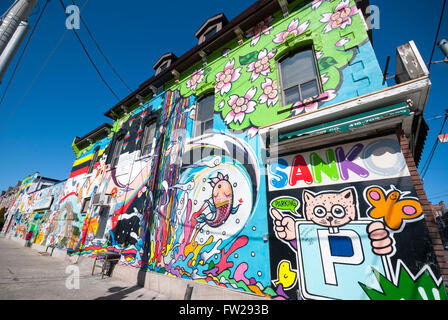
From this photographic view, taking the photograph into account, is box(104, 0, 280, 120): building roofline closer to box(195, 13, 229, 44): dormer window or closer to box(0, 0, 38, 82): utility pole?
box(195, 13, 229, 44): dormer window

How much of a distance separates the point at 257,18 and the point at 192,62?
346 cm

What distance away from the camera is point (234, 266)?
4.64 meters

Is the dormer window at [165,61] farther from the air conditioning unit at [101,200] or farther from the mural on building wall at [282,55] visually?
the air conditioning unit at [101,200]

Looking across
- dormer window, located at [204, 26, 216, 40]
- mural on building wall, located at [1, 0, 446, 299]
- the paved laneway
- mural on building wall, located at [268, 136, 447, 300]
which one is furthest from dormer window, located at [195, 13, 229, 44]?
the paved laneway

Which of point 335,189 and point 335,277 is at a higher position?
point 335,189

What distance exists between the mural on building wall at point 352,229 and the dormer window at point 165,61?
Result: 10183 millimetres

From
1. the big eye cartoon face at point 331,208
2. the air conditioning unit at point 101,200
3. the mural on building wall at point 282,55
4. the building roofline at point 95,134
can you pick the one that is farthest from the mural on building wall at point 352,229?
the building roofline at point 95,134

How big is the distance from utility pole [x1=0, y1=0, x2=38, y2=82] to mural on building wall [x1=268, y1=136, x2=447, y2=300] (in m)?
7.05

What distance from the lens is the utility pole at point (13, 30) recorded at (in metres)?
3.98

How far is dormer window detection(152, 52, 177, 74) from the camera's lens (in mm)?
11002

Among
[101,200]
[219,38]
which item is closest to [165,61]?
[219,38]

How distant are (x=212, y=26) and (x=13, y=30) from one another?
306 inches
